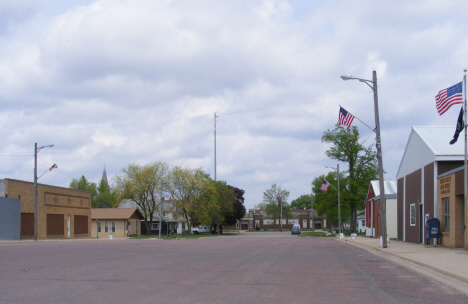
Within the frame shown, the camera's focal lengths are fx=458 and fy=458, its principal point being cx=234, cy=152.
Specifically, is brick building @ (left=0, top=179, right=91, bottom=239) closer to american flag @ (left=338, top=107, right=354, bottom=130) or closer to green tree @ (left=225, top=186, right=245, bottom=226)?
american flag @ (left=338, top=107, right=354, bottom=130)

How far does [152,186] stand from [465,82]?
52.3m

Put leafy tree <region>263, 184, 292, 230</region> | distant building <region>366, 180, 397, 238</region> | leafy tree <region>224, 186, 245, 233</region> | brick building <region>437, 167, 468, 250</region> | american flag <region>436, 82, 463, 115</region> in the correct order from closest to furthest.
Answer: american flag <region>436, 82, 463, 115</region>
brick building <region>437, 167, 468, 250</region>
distant building <region>366, 180, 397, 238</region>
leafy tree <region>224, 186, 245, 233</region>
leafy tree <region>263, 184, 292, 230</region>

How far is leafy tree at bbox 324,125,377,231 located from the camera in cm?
6706

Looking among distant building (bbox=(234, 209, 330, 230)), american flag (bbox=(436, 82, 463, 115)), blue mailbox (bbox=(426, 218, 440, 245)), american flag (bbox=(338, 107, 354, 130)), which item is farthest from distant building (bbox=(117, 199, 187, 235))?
american flag (bbox=(436, 82, 463, 115))

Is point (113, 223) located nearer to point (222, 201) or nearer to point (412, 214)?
point (222, 201)

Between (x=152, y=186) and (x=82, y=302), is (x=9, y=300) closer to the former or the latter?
(x=82, y=302)

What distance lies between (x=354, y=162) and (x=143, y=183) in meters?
31.3

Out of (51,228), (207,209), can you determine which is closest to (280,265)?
(51,228)

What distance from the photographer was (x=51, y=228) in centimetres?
4956

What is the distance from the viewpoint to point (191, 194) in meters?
68.8

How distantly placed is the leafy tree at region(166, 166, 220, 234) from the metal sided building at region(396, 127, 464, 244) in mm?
35036

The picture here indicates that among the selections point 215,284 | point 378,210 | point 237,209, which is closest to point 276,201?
point 237,209

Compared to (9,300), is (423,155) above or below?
above

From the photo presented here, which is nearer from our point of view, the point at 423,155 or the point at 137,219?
the point at 423,155
